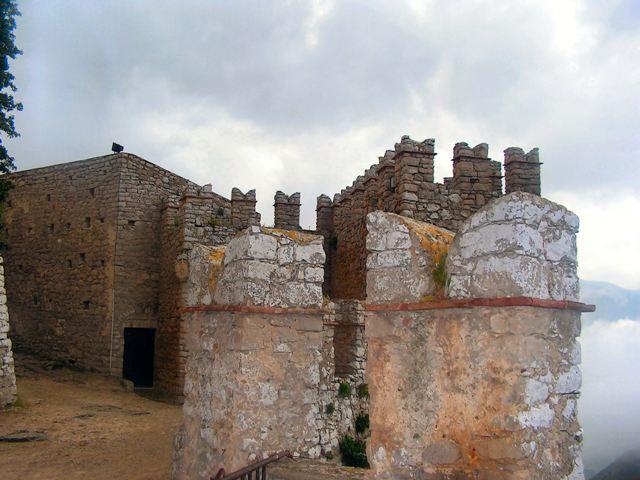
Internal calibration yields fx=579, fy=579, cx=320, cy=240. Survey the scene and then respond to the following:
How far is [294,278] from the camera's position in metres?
5.34

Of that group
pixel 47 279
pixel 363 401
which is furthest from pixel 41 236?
pixel 363 401

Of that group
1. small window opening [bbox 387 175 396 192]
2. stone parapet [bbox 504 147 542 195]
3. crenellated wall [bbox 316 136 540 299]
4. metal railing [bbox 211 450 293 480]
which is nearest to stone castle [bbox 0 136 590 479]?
metal railing [bbox 211 450 293 480]

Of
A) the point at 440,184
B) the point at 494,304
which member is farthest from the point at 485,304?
the point at 440,184

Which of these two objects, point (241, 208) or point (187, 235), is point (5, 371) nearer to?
point (187, 235)

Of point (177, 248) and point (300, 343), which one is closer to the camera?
point (300, 343)

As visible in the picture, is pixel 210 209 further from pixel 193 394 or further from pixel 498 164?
pixel 193 394

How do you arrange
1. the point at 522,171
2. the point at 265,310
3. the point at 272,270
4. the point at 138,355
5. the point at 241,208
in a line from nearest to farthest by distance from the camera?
the point at 265,310, the point at 272,270, the point at 522,171, the point at 241,208, the point at 138,355

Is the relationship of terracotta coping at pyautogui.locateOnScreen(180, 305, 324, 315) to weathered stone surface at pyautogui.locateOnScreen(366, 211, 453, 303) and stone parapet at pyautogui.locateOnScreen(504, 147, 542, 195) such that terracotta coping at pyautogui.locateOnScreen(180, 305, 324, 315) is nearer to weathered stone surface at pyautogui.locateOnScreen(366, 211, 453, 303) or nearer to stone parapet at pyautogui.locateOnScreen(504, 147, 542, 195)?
weathered stone surface at pyautogui.locateOnScreen(366, 211, 453, 303)

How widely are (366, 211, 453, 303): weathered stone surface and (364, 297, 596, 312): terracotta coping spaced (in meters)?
0.05

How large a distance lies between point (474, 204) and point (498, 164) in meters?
0.99

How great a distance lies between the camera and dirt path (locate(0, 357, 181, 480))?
867 cm

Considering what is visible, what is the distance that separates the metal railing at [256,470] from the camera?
14.0 ft

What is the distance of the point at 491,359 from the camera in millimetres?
3539

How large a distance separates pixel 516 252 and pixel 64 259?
1753 cm
